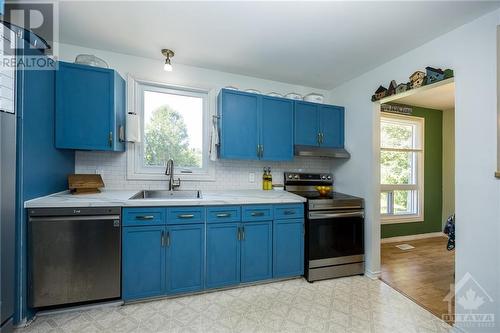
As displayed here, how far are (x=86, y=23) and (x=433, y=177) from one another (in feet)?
19.9

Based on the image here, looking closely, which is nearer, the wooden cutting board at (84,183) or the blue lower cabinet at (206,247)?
the blue lower cabinet at (206,247)

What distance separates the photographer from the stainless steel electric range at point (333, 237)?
103 inches

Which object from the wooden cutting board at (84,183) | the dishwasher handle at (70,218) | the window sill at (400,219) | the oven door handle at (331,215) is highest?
the wooden cutting board at (84,183)

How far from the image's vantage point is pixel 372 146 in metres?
2.81

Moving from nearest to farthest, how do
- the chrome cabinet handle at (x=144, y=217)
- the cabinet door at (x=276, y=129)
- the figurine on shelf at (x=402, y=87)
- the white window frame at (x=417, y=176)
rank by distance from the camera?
1. the chrome cabinet handle at (x=144, y=217)
2. the figurine on shelf at (x=402, y=87)
3. the cabinet door at (x=276, y=129)
4. the white window frame at (x=417, y=176)

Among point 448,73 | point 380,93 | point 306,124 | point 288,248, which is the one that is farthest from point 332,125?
point 288,248

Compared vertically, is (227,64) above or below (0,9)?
above

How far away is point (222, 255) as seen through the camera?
2.33 metres

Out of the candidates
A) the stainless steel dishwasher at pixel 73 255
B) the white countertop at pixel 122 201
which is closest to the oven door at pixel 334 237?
the white countertop at pixel 122 201

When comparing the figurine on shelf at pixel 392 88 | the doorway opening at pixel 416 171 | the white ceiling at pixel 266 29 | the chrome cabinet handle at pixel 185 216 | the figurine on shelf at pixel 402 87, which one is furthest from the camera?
the doorway opening at pixel 416 171

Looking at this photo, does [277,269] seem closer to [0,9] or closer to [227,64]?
[227,64]

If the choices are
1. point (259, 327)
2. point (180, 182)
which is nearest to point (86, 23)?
point (180, 182)

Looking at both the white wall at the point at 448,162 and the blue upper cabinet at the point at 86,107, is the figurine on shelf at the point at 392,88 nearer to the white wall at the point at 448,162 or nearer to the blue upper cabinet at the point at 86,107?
the blue upper cabinet at the point at 86,107

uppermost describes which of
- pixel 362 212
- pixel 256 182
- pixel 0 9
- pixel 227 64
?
pixel 227 64
